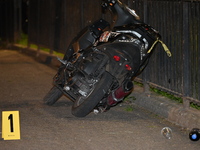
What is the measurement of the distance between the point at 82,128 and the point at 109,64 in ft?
3.43

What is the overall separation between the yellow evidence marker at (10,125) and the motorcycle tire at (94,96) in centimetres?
125

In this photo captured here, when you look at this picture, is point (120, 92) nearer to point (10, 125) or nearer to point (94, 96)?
point (94, 96)

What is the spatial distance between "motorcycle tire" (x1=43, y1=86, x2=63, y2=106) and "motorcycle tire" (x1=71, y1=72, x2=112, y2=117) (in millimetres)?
1147

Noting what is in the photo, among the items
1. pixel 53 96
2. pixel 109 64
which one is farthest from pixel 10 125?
pixel 53 96

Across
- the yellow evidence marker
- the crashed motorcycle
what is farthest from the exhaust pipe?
the yellow evidence marker

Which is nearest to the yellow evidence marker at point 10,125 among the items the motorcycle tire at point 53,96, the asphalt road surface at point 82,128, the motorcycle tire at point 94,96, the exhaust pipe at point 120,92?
the asphalt road surface at point 82,128

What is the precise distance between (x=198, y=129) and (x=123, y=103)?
8.82 feet

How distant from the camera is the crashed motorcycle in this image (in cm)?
796

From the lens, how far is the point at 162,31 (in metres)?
8.94

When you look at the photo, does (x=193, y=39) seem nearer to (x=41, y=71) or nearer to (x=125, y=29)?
(x=125, y=29)

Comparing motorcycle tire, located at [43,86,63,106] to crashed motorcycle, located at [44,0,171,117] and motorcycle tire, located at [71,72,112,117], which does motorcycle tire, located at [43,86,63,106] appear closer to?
crashed motorcycle, located at [44,0,171,117]

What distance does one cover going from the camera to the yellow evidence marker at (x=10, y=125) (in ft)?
22.3

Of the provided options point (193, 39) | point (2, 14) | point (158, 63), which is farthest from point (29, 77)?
point (2, 14)

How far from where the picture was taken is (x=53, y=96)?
9.12 m
